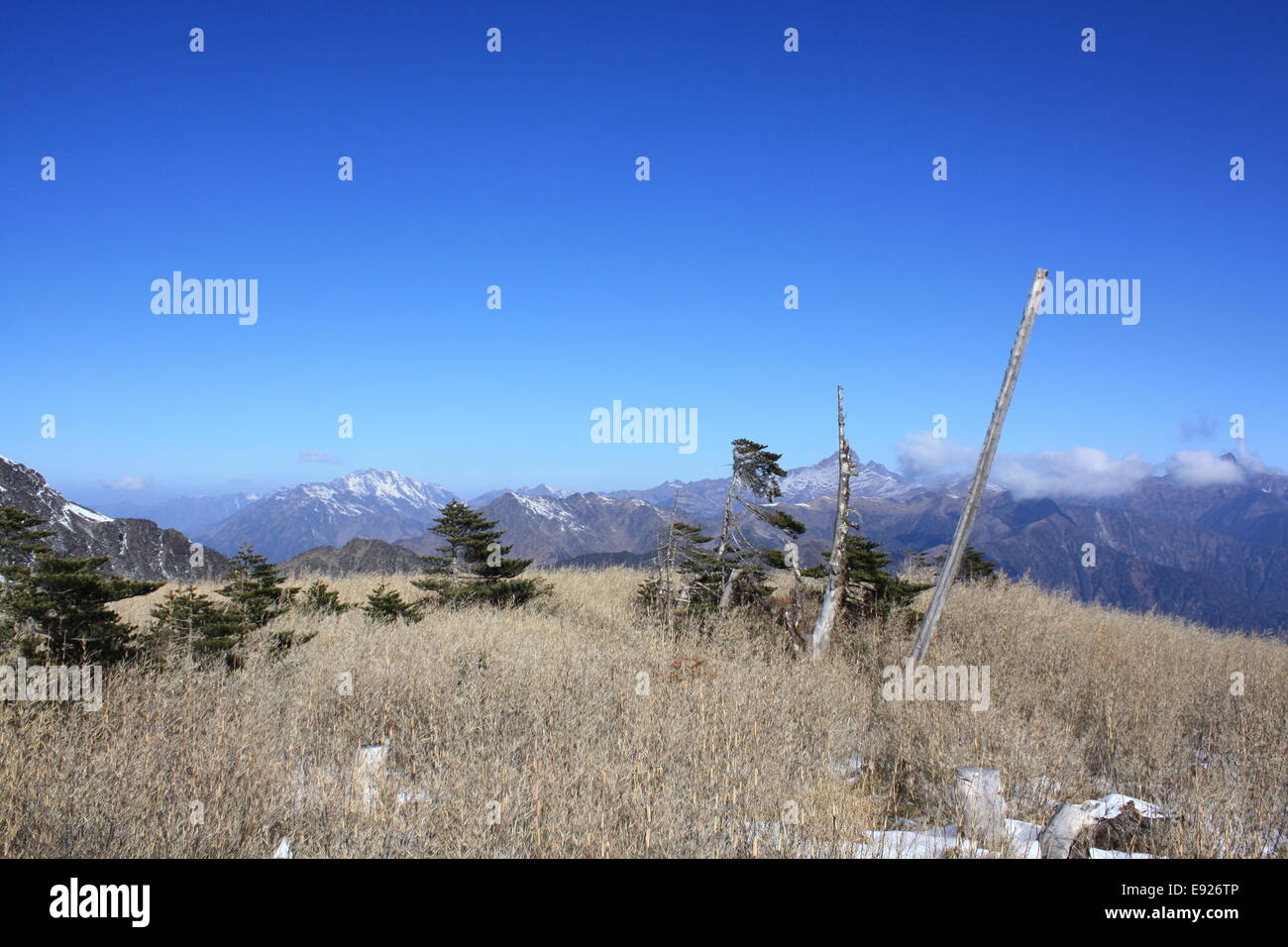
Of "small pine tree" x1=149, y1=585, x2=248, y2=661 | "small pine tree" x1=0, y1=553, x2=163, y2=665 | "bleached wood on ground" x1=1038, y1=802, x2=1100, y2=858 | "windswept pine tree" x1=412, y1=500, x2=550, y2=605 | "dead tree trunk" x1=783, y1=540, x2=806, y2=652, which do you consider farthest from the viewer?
"windswept pine tree" x1=412, y1=500, x2=550, y2=605

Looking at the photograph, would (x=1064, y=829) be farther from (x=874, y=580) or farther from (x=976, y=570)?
(x=976, y=570)

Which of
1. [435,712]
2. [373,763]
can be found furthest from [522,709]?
[373,763]

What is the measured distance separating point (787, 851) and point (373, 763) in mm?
3489

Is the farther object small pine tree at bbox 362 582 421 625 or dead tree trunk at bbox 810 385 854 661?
small pine tree at bbox 362 582 421 625

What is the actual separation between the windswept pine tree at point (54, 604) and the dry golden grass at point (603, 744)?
2.47 feet

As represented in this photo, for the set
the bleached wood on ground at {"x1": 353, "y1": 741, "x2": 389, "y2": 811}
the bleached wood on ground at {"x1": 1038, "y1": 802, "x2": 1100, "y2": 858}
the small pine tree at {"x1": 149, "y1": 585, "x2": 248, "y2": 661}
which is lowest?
the bleached wood on ground at {"x1": 1038, "y1": 802, "x2": 1100, "y2": 858}

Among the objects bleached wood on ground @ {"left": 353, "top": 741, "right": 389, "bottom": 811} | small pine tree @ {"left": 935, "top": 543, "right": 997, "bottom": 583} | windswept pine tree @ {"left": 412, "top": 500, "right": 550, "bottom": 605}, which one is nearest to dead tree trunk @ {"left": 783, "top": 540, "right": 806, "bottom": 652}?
windswept pine tree @ {"left": 412, "top": 500, "right": 550, "bottom": 605}

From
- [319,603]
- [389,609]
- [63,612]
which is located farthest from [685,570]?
[63,612]

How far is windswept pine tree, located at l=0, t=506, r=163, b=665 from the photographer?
21.3 feet

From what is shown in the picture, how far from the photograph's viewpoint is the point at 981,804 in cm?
528

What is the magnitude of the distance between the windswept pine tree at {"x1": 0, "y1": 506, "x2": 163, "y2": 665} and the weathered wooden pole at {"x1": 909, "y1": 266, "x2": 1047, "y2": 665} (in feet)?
32.1

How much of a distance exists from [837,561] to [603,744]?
19.1 ft

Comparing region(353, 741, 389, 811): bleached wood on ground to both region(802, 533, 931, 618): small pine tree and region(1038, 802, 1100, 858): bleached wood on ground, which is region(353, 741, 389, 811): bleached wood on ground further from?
region(802, 533, 931, 618): small pine tree
